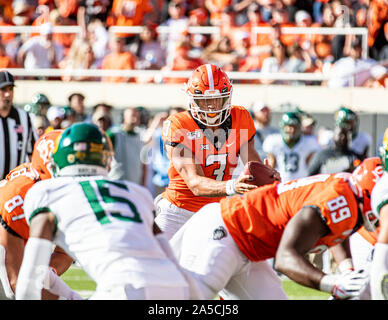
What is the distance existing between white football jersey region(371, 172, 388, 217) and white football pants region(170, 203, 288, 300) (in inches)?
30.2

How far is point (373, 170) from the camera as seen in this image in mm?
4148

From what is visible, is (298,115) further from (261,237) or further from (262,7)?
(261,237)

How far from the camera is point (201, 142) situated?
5520mm

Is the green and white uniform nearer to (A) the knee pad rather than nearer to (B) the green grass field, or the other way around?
(A) the knee pad

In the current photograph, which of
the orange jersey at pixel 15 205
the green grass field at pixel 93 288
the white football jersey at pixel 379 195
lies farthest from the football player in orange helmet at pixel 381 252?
the green grass field at pixel 93 288

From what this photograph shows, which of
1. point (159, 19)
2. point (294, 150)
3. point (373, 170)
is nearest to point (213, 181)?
point (373, 170)

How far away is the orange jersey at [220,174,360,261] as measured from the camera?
12.8ft

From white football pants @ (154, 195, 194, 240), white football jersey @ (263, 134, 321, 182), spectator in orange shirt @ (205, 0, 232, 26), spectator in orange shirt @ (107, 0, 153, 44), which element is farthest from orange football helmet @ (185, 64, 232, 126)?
spectator in orange shirt @ (205, 0, 232, 26)

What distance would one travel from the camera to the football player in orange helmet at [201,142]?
17.9ft

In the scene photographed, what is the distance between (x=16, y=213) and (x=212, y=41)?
25.9 ft

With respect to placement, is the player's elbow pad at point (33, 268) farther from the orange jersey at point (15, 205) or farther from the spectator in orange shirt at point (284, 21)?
the spectator in orange shirt at point (284, 21)

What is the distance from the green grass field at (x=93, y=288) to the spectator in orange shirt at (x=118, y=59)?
4.41 meters

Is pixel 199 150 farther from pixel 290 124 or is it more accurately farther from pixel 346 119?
pixel 346 119
